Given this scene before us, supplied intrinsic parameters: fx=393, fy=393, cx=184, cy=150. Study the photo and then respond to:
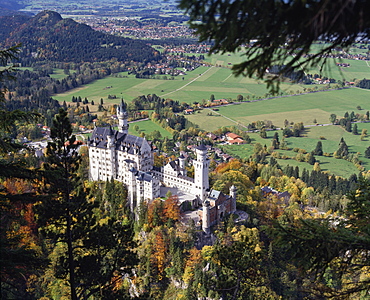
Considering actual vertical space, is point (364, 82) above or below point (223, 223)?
above

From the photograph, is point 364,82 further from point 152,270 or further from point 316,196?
point 152,270

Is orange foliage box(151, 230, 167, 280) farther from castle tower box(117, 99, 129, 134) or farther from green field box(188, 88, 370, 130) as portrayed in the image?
green field box(188, 88, 370, 130)

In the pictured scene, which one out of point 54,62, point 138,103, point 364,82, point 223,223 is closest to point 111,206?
point 223,223

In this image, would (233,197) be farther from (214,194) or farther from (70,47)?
(70,47)

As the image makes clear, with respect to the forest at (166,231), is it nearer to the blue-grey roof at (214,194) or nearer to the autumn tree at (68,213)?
the autumn tree at (68,213)

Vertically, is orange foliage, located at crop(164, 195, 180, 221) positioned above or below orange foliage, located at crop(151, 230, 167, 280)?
above

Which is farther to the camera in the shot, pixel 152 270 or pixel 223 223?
pixel 223 223

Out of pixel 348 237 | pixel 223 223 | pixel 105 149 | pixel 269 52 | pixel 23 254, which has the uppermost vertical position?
pixel 269 52

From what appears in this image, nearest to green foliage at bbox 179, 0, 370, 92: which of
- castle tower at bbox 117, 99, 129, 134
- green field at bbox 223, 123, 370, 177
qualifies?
castle tower at bbox 117, 99, 129, 134
